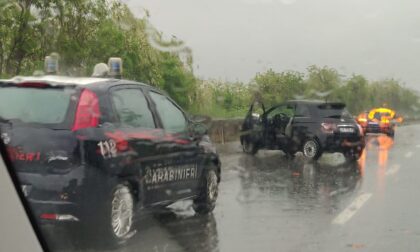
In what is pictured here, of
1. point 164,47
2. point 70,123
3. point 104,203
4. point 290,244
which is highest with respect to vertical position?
point 164,47

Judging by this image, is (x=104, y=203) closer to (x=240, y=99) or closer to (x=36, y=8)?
(x=36, y=8)

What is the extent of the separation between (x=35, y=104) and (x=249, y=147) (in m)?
7.41

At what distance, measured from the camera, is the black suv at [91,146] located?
4.88 metres

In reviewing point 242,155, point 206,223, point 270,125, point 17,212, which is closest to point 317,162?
point 242,155

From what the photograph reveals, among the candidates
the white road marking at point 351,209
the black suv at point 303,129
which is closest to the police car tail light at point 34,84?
the white road marking at point 351,209

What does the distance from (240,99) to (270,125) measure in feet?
7.95

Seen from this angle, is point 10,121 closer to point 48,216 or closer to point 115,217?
point 48,216

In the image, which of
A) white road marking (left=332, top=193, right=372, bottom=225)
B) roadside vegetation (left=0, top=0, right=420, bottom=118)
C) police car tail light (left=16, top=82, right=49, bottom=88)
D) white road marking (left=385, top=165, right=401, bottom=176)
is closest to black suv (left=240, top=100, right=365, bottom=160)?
white road marking (left=385, top=165, right=401, bottom=176)

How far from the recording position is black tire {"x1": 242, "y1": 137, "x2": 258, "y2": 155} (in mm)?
11938

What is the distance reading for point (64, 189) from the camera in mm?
5055

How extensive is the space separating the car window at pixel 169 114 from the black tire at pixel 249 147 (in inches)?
215

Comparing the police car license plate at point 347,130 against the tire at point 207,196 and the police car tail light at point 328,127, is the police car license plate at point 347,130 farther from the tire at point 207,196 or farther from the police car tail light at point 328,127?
the tire at point 207,196

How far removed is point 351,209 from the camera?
7969mm

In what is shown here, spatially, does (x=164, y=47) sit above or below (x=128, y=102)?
above
